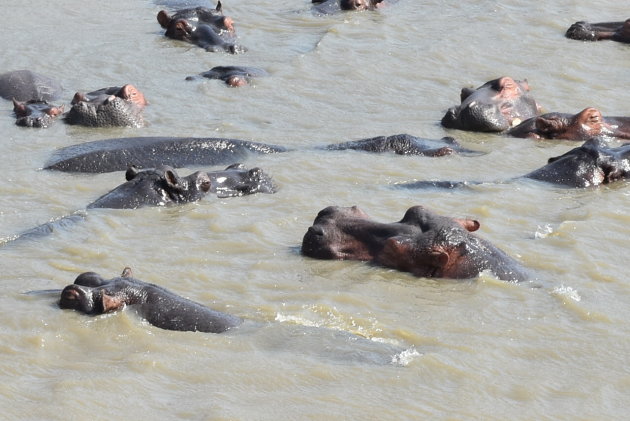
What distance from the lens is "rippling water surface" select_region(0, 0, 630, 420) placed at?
589 cm

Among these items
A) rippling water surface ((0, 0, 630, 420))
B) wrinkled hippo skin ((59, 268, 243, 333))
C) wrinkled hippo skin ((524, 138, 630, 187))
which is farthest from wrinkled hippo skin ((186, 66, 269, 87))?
wrinkled hippo skin ((59, 268, 243, 333))

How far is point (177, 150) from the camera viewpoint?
10.2 meters

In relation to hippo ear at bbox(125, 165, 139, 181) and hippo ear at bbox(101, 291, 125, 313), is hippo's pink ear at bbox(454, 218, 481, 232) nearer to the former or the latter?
hippo ear at bbox(101, 291, 125, 313)

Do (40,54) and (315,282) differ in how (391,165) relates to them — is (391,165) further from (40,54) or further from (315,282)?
(40,54)

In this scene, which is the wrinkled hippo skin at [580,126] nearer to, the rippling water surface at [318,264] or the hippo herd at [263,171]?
the hippo herd at [263,171]

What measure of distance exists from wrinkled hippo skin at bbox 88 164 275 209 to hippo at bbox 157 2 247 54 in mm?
5484

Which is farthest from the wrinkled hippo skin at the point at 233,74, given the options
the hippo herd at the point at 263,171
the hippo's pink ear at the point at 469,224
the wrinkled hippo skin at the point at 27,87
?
the hippo's pink ear at the point at 469,224

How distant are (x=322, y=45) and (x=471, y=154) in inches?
183

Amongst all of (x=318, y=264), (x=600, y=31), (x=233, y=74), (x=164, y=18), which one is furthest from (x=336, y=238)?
(x=600, y=31)

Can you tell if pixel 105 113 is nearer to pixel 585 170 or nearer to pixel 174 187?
pixel 174 187

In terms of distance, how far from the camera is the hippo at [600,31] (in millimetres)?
15008

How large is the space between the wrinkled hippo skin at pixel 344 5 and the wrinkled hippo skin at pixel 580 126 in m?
6.09

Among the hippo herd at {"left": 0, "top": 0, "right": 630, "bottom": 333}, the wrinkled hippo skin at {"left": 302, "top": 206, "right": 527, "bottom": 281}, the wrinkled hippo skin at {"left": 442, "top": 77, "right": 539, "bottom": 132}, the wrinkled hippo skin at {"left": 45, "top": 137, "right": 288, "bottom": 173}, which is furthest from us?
the wrinkled hippo skin at {"left": 442, "top": 77, "right": 539, "bottom": 132}

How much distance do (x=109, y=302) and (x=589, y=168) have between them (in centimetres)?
456
